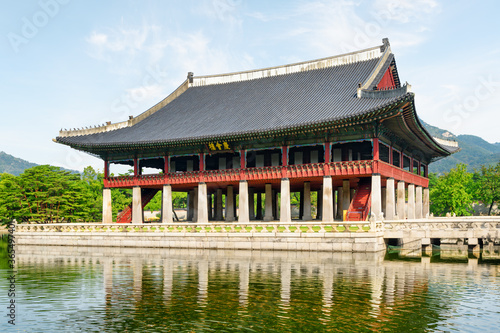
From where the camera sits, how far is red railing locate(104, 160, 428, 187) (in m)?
39.6

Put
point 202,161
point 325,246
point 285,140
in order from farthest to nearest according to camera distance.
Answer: point 202,161 < point 285,140 < point 325,246

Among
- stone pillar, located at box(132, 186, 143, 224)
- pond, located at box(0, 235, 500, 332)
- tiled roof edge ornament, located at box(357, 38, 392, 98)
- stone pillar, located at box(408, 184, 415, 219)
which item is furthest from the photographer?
stone pillar, located at box(408, 184, 415, 219)

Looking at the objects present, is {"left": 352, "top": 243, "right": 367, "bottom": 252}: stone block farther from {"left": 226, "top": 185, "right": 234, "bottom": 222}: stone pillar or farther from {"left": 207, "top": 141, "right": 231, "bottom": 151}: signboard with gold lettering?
{"left": 226, "top": 185, "right": 234, "bottom": 222}: stone pillar

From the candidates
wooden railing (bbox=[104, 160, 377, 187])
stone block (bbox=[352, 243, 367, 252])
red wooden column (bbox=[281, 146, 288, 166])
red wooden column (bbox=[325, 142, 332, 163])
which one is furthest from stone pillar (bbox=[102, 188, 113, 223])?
stone block (bbox=[352, 243, 367, 252])

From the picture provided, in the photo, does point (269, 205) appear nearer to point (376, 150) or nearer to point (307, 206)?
point (307, 206)

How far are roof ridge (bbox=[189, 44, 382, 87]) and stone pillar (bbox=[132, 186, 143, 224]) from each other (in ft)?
59.2

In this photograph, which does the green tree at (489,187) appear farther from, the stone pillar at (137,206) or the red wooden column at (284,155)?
the stone pillar at (137,206)

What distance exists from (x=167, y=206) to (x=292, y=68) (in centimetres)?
2125

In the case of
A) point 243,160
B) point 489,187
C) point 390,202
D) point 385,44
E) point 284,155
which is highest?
point 385,44

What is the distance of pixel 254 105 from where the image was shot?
165 ft

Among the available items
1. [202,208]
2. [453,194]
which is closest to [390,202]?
[202,208]

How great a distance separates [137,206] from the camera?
5053 centimetres

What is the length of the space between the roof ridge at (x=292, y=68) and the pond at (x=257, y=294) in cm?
2617

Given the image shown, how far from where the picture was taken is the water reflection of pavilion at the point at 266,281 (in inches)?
637
